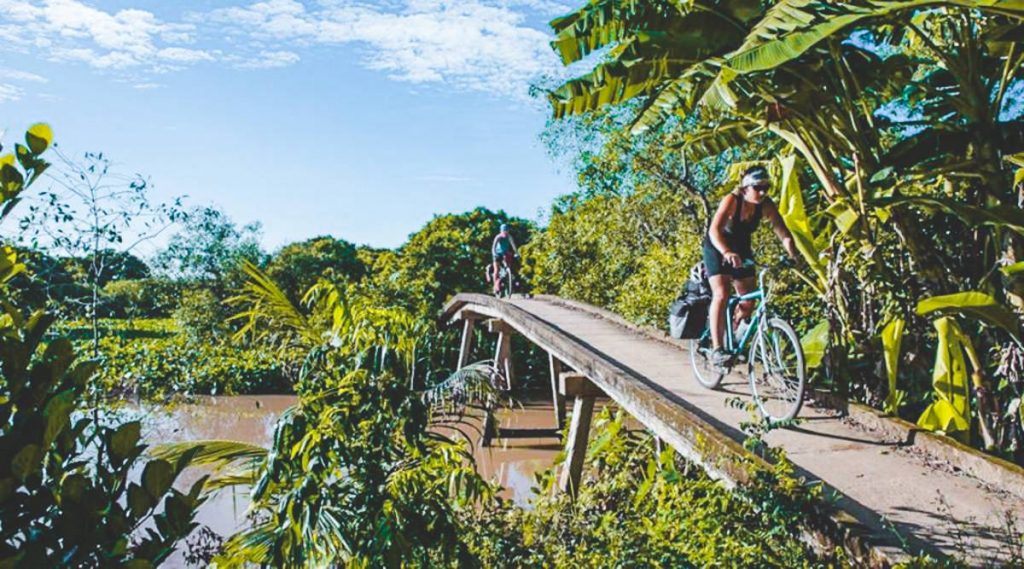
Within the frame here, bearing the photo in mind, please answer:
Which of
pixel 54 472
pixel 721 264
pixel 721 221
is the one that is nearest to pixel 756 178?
pixel 721 221

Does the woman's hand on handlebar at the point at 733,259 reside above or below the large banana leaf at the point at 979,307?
above

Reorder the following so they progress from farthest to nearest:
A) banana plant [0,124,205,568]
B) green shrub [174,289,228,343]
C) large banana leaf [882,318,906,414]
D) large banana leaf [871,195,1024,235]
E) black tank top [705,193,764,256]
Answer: green shrub [174,289,228,343] < black tank top [705,193,764,256] < large banana leaf [882,318,906,414] < large banana leaf [871,195,1024,235] < banana plant [0,124,205,568]

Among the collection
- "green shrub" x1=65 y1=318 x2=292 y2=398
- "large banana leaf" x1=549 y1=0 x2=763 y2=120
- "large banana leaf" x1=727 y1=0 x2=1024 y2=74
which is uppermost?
"large banana leaf" x1=549 y1=0 x2=763 y2=120

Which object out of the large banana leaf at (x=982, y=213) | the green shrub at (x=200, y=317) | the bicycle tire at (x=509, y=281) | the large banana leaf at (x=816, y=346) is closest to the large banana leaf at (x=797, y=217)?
the large banana leaf at (x=816, y=346)

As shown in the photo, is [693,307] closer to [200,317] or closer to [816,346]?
[816,346]

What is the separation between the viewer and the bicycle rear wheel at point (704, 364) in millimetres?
5880

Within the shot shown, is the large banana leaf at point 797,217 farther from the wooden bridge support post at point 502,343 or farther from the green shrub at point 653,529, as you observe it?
the wooden bridge support post at point 502,343

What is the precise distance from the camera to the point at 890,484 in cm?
394

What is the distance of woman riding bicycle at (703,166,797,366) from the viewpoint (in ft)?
16.4

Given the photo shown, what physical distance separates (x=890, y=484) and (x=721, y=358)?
5.50 feet

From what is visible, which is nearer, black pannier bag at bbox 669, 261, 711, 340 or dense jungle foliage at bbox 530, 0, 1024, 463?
dense jungle foliage at bbox 530, 0, 1024, 463

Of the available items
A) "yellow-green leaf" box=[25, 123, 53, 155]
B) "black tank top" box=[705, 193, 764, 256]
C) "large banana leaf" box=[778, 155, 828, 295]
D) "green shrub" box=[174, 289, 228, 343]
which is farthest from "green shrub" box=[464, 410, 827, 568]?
"green shrub" box=[174, 289, 228, 343]

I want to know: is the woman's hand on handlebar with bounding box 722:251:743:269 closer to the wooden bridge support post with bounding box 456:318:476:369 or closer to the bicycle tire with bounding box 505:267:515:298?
the bicycle tire with bounding box 505:267:515:298

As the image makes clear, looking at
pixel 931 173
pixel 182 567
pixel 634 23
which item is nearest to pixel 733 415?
pixel 931 173
